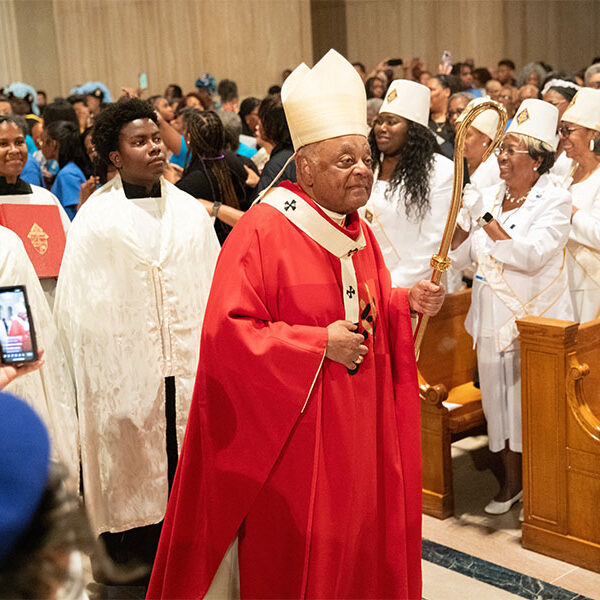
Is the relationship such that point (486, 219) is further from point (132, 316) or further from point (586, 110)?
point (132, 316)

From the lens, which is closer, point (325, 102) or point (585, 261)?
point (325, 102)

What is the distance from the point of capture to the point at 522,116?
4695 millimetres

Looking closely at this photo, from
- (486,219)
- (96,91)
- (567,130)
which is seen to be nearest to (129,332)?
(486,219)

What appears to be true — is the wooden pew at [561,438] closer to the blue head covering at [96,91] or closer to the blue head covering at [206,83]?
the blue head covering at [206,83]

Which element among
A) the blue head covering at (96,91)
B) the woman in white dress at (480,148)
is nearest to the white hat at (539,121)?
the woman in white dress at (480,148)

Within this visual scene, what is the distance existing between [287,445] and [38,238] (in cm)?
179

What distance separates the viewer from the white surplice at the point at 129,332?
3.67 metres

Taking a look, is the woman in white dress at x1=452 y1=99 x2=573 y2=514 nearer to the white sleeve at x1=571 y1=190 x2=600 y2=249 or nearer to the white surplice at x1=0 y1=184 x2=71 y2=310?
the white sleeve at x1=571 y1=190 x2=600 y2=249

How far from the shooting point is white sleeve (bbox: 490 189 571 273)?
444 centimetres

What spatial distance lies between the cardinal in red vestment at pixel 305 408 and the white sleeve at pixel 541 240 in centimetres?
147

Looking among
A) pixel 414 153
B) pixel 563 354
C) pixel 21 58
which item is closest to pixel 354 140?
pixel 563 354

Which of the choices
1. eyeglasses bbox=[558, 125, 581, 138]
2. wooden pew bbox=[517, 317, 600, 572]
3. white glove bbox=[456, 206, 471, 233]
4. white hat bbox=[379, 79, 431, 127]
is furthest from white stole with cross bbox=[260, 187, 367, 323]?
eyeglasses bbox=[558, 125, 581, 138]

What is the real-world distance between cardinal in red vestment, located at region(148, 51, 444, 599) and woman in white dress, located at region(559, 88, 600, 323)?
200cm

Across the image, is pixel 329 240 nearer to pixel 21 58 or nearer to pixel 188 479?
pixel 188 479
